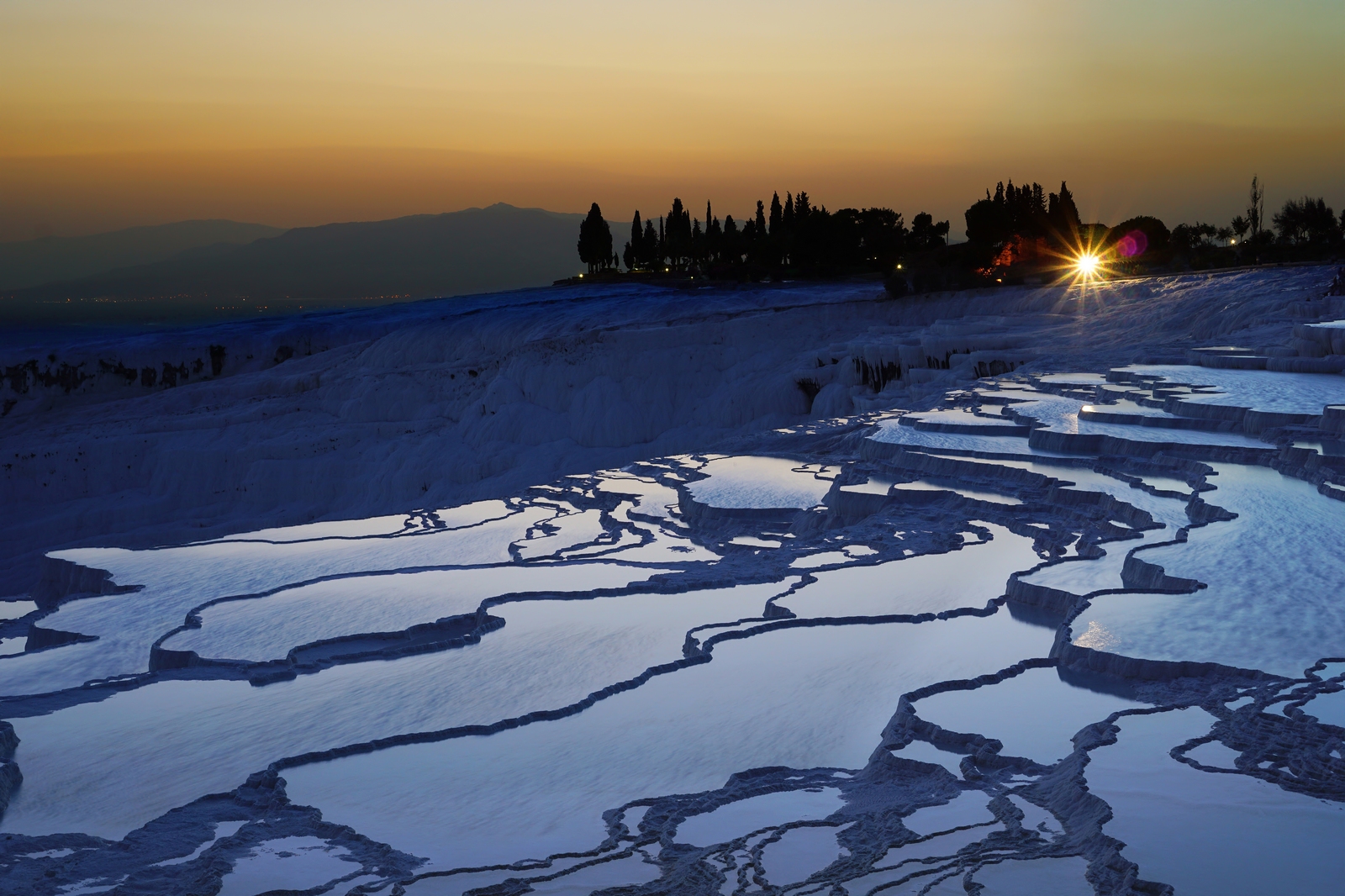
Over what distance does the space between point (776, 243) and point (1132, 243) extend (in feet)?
53.9

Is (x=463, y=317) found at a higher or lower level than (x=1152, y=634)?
higher

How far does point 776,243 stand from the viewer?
56000mm

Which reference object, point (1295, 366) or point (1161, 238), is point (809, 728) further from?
point (1161, 238)

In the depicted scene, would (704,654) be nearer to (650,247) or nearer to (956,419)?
(956,419)

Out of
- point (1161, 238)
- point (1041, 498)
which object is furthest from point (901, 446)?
point (1161, 238)

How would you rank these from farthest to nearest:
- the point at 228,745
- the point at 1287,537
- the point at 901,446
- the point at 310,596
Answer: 1. the point at 901,446
2. the point at 310,596
3. the point at 1287,537
4. the point at 228,745

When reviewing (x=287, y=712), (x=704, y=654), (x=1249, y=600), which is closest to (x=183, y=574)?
(x=287, y=712)

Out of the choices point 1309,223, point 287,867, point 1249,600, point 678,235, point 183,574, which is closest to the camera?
point 287,867

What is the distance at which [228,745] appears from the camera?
258 inches

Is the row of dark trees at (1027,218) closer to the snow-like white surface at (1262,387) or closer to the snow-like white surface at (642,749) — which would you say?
the snow-like white surface at (1262,387)

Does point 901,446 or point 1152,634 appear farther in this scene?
point 901,446

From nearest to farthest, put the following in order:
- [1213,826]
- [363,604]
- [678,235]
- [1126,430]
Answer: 1. [1213,826]
2. [363,604]
3. [1126,430]
4. [678,235]

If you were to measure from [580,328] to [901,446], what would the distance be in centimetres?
2652

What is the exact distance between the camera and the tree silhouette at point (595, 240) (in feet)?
202
